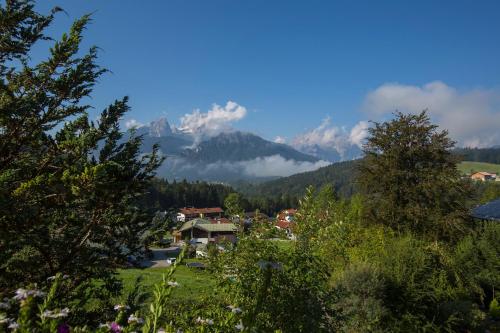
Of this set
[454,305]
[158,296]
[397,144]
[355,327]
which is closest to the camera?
[158,296]

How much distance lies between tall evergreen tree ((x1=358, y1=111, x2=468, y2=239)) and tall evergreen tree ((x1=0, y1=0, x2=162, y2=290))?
1682cm

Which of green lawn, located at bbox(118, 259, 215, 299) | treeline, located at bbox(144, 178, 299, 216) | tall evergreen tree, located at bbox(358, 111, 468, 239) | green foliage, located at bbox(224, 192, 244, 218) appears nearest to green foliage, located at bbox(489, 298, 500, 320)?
tall evergreen tree, located at bbox(358, 111, 468, 239)

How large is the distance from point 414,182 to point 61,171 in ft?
61.8

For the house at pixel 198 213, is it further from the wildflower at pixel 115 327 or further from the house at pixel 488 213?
the wildflower at pixel 115 327

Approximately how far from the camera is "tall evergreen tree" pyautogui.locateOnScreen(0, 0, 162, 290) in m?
3.97

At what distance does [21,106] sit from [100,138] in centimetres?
105

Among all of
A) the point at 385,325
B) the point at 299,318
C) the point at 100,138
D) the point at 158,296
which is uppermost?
Answer: the point at 100,138

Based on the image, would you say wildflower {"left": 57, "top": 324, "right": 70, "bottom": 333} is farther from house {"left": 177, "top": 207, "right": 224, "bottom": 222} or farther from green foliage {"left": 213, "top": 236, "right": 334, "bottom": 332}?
house {"left": 177, "top": 207, "right": 224, "bottom": 222}

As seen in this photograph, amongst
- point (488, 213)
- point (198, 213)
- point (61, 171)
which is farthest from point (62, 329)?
point (198, 213)

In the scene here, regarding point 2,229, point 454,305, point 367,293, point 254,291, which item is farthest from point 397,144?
point 2,229

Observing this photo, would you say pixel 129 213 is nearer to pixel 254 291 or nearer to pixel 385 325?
pixel 254 291

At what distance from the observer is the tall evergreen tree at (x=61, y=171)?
156 inches

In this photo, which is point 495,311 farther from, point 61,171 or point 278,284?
point 61,171

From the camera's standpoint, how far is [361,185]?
68.1ft
